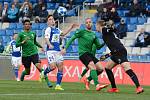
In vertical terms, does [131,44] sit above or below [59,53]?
below

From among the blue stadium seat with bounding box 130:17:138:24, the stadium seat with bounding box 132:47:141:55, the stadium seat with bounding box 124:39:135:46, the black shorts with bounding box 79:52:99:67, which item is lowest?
the stadium seat with bounding box 132:47:141:55

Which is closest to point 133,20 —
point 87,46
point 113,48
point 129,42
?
point 129,42

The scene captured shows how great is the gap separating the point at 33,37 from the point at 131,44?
9033mm

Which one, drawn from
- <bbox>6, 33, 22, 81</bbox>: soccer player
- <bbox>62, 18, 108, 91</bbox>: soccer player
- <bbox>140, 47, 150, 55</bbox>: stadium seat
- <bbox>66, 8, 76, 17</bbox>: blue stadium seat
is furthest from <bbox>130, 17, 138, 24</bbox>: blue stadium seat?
<bbox>62, 18, 108, 91</bbox>: soccer player

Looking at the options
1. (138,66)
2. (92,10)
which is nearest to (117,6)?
(92,10)

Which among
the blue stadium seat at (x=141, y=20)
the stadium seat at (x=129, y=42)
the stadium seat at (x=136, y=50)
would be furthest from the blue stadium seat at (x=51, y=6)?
the stadium seat at (x=136, y=50)

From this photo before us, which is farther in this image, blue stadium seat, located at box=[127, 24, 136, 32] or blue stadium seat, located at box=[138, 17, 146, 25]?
blue stadium seat, located at box=[127, 24, 136, 32]

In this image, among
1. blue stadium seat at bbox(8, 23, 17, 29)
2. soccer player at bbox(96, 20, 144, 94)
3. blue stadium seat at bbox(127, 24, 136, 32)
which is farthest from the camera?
blue stadium seat at bbox(8, 23, 17, 29)

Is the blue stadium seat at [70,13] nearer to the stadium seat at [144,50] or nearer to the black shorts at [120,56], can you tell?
the stadium seat at [144,50]

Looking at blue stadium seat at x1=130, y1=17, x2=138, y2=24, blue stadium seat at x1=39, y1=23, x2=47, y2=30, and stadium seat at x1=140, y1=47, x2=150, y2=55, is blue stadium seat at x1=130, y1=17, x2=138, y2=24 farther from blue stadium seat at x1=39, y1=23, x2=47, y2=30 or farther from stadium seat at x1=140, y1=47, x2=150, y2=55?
blue stadium seat at x1=39, y1=23, x2=47, y2=30

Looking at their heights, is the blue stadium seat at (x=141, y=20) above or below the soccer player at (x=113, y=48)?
below

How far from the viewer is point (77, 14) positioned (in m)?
35.7

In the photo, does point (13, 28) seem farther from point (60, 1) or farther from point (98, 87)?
point (98, 87)

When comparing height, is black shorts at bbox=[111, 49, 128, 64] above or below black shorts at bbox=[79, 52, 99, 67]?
above
